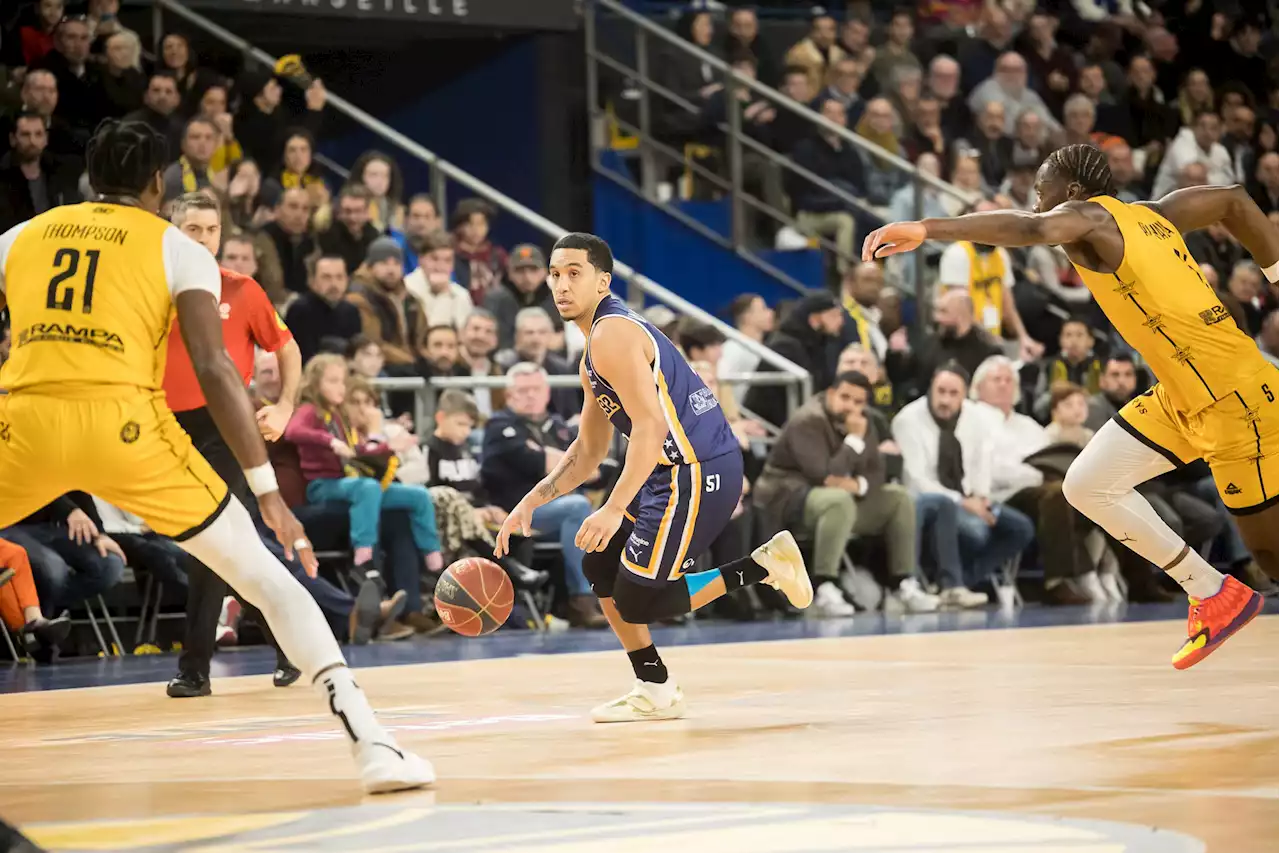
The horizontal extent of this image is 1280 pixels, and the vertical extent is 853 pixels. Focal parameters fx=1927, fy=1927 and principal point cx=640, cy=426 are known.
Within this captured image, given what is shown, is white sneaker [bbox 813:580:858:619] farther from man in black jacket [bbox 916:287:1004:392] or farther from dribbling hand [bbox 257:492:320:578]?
dribbling hand [bbox 257:492:320:578]

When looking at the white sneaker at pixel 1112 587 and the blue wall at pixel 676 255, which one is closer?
the white sneaker at pixel 1112 587

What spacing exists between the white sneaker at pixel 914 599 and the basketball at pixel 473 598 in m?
5.41

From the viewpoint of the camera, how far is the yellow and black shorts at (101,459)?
4.54 m

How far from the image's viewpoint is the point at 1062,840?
3.83 meters

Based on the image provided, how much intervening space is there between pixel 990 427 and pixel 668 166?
4.12 m

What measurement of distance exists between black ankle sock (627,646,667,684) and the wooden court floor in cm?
20

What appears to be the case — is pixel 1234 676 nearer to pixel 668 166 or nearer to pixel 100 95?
pixel 100 95

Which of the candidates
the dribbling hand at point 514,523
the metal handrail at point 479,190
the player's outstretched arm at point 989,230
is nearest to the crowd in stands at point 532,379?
the metal handrail at point 479,190

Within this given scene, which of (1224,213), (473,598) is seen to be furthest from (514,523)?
(1224,213)

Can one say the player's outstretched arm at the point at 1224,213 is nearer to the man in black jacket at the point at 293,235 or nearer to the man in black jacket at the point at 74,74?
the man in black jacket at the point at 293,235

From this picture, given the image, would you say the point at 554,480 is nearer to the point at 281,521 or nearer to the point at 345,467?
the point at 281,521

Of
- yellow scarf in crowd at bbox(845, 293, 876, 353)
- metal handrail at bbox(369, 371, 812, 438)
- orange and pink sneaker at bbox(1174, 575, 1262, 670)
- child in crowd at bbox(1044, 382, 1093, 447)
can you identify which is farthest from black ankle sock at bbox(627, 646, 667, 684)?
yellow scarf in crowd at bbox(845, 293, 876, 353)

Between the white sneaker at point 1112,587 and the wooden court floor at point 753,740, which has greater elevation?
the wooden court floor at point 753,740

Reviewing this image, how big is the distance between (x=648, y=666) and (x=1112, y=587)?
709 centimetres
